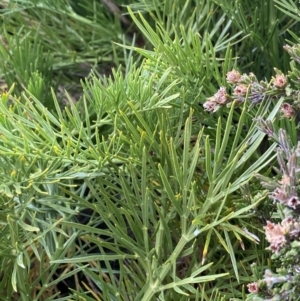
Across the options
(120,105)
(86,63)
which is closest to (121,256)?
(120,105)

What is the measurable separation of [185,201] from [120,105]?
0.12 meters

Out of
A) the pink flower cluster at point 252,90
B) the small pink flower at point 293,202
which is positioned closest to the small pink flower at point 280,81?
the pink flower cluster at point 252,90

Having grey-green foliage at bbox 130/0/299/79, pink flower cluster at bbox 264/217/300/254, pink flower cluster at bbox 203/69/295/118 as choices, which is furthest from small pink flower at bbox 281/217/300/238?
grey-green foliage at bbox 130/0/299/79

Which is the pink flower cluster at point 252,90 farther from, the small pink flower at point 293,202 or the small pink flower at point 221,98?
the small pink flower at point 293,202

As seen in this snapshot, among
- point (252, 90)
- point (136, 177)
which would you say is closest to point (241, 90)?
point (252, 90)

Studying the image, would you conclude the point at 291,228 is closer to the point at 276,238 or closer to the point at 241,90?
the point at 276,238

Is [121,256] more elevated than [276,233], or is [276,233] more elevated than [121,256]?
[276,233]

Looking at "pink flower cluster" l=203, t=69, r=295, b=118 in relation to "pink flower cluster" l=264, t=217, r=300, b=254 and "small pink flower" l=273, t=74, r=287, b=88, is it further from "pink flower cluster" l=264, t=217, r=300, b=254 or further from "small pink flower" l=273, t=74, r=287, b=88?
"pink flower cluster" l=264, t=217, r=300, b=254

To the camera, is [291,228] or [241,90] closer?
[291,228]

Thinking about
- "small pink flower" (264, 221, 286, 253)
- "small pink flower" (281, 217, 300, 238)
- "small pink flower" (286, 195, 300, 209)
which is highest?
"small pink flower" (286, 195, 300, 209)

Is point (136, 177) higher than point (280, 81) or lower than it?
lower

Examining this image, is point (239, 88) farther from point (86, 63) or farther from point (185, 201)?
point (86, 63)

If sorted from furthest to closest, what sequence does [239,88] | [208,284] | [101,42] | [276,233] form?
[101,42]
[208,284]
[239,88]
[276,233]

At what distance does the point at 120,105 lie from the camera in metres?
0.52
